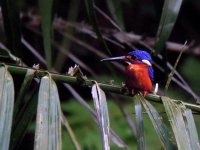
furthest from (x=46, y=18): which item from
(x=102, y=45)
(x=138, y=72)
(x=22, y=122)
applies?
(x=102, y=45)

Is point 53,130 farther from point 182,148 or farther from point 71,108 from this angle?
point 71,108

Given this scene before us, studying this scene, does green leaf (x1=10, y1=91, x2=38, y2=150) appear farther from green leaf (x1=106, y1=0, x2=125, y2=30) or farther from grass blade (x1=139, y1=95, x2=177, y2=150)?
green leaf (x1=106, y1=0, x2=125, y2=30)

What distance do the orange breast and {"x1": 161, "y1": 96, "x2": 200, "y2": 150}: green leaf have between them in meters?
0.15

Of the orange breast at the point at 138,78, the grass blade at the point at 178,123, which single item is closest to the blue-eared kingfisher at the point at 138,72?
the orange breast at the point at 138,78

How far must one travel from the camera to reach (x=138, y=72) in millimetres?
1451

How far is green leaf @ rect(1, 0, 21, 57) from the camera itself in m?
1.48

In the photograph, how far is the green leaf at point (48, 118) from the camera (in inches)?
40.7

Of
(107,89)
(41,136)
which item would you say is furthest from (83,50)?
(41,136)

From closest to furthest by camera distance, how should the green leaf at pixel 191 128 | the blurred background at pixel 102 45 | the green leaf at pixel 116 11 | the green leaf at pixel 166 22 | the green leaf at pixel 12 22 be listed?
the green leaf at pixel 191 128 → the green leaf at pixel 166 22 → the green leaf at pixel 12 22 → the green leaf at pixel 116 11 → the blurred background at pixel 102 45

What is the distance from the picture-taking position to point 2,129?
1.05m

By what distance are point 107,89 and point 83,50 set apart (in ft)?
8.14

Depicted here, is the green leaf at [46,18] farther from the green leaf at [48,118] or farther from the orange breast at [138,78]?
the green leaf at [48,118]

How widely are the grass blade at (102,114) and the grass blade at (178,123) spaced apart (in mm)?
143

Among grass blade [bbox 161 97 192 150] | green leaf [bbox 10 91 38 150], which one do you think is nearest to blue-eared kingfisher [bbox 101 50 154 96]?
grass blade [bbox 161 97 192 150]
